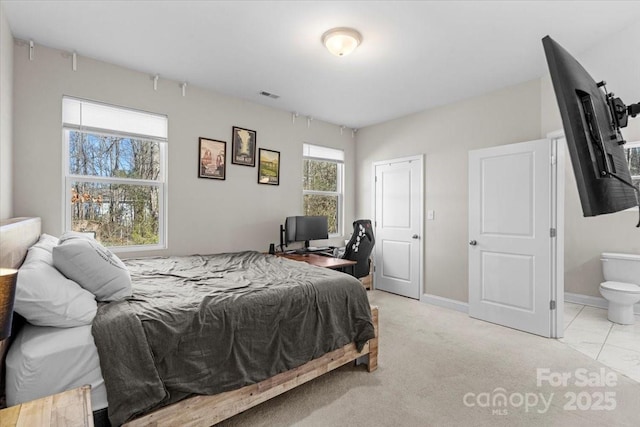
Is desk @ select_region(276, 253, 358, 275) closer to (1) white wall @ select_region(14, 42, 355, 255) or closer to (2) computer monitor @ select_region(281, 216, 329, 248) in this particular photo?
(2) computer monitor @ select_region(281, 216, 329, 248)

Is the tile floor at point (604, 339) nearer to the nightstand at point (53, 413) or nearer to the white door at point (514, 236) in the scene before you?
the white door at point (514, 236)

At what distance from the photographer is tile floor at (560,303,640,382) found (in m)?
2.44

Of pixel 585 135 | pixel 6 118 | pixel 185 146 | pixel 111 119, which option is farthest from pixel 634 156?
pixel 6 118

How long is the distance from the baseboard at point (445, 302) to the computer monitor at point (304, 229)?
63.2 inches

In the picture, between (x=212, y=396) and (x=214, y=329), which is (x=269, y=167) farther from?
(x=212, y=396)

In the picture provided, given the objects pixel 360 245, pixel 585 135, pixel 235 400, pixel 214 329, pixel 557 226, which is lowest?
pixel 235 400

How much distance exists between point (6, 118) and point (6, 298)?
257 centimetres

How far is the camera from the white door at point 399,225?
423cm

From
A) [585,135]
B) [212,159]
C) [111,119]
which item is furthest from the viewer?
[212,159]

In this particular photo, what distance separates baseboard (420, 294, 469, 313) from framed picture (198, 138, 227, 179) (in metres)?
3.09

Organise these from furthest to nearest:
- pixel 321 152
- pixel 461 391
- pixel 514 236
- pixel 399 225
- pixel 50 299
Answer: pixel 321 152 < pixel 399 225 < pixel 514 236 < pixel 461 391 < pixel 50 299

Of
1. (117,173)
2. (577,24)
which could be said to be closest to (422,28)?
(577,24)

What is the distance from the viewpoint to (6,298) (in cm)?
60

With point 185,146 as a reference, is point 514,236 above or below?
below
